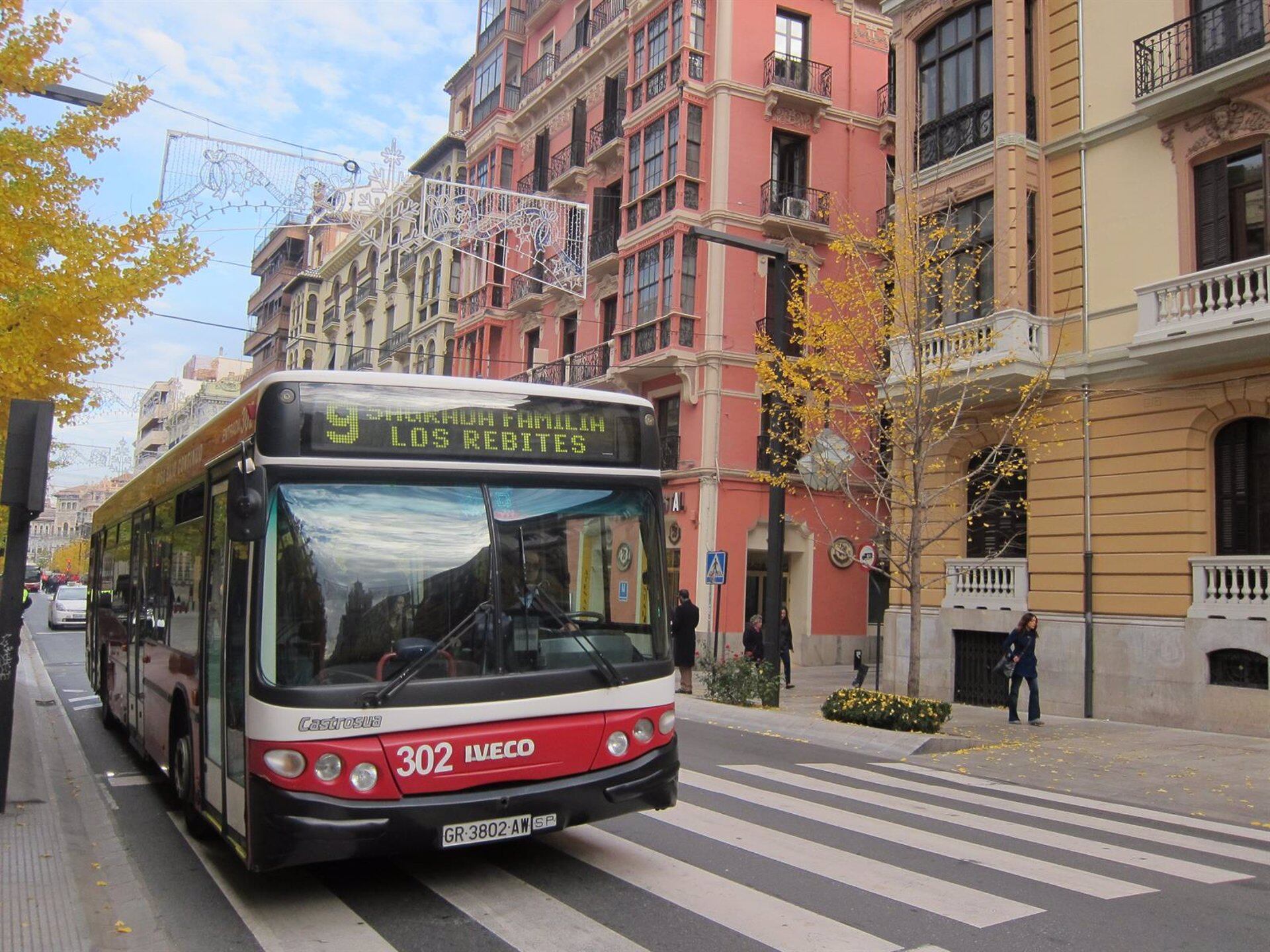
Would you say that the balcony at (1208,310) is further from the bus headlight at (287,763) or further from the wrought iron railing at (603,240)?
the wrought iron railing at (603,240)

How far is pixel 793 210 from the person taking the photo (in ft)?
94.7

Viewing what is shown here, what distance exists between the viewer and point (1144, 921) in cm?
570

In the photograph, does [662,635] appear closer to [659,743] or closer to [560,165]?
[659,743]

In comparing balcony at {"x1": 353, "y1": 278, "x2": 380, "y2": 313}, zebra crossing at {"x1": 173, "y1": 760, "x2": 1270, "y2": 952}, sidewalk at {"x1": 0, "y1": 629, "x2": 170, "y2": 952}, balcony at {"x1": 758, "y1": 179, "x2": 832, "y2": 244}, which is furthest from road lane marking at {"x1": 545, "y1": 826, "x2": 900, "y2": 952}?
balcony at {"x1": 353, "y1": 278, "x2": 380, "y2": 313}

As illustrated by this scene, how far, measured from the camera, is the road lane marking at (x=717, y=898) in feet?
16.9

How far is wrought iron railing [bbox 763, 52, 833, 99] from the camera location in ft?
94.8

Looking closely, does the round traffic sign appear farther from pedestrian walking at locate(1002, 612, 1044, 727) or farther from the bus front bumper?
the bus front bumper

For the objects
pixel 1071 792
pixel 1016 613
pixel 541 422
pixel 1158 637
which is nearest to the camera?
pixel 541 422

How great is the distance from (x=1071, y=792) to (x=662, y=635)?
6594 millimetres

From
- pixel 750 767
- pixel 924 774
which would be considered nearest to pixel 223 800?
pixel 750 767

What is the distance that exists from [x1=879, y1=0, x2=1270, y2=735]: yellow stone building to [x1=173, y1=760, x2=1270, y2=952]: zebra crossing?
25.1ft

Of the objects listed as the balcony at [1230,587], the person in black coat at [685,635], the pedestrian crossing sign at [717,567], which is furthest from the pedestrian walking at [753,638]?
the balcony at [1230,587]

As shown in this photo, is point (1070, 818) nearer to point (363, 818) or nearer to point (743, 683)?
point (363, 818)

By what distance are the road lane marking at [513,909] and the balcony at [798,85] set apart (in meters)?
26.1
